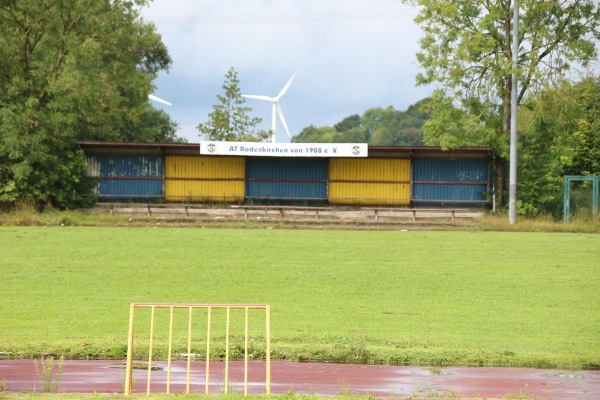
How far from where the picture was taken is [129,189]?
2149 inches

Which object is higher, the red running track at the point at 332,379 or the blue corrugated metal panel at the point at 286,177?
the blue corrugated metal panel at the point at 286,177

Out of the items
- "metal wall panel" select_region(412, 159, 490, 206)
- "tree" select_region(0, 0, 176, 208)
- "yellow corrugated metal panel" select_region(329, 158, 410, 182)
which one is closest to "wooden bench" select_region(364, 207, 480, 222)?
"metal wall panel" select_region(412, 159, 490, 206)

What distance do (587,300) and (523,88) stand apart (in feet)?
110

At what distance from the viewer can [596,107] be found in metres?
71.9

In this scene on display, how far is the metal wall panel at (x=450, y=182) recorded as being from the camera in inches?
2122

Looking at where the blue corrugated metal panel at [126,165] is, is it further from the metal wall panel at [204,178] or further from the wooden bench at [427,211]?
the wooden bench at [427,211]

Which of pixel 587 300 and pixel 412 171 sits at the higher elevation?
pixel 412 171

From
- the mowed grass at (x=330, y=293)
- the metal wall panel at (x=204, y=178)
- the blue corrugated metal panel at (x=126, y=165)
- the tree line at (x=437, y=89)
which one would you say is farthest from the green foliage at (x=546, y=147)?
the blue corrugated metal panel at (x=126, y=165)

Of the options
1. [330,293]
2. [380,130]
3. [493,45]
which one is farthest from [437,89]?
[380,130]

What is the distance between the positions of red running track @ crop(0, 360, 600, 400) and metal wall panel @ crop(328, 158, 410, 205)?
3800 cm

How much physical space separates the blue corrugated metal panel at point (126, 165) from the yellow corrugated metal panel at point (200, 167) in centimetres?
56

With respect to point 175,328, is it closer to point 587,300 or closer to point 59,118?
point 587,300

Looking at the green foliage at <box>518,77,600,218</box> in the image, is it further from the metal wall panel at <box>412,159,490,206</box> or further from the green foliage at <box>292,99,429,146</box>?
the green foliage at <box>292,99,429,146</box>

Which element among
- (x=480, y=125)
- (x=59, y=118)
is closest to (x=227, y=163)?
(x=59, y=118)
